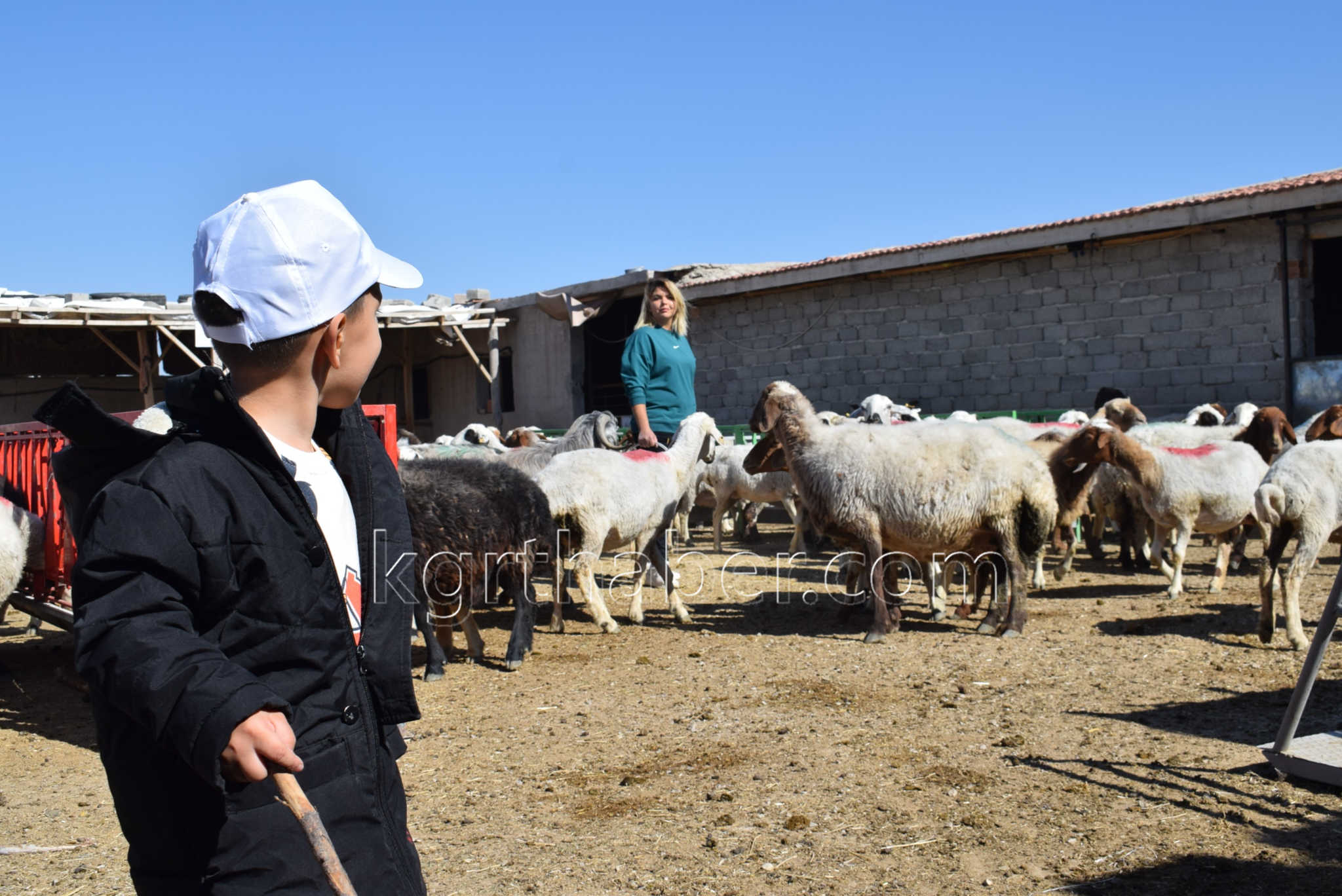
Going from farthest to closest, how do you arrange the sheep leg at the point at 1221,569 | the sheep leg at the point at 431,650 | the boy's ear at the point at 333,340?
the sheep leg at the point at 1221,569, the sheep leg at the point at 431,650, the boy's ear at the point at 333,340

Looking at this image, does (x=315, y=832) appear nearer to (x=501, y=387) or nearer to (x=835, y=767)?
(x=835, y=767)

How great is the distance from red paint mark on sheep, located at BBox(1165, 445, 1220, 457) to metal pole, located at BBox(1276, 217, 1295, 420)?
5344 mm

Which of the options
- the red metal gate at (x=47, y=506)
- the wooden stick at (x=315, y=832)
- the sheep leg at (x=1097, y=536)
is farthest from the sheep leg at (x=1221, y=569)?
the wooden stick at (x=315, y=832)

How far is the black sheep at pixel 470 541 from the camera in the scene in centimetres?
675

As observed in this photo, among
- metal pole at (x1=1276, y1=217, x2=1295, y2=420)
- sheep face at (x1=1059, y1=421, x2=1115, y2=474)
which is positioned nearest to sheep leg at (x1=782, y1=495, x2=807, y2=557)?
sheep face at (x1=1059, y1=421, x2=1115, y2=474)

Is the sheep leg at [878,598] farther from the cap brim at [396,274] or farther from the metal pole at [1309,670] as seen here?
the cap brim at [396,274]

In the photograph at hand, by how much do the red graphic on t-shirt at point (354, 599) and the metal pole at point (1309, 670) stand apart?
3.70m

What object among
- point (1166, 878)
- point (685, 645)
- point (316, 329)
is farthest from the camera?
point (685, 645)

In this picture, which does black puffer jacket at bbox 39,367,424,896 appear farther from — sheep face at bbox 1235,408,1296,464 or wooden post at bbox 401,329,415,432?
wooden post at bbox 401,329,415,432

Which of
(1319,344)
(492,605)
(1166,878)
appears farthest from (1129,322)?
(1166,878)

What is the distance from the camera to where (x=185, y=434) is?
1.71 metres

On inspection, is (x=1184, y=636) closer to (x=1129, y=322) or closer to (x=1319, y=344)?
(x=1129, y=322)

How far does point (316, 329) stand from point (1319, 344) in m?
19.0

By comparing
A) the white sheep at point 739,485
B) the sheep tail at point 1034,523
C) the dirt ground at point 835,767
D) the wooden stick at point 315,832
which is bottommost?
the dirt ground at point 835,767
